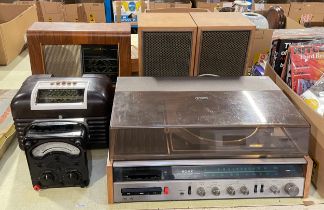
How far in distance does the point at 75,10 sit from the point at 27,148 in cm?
207

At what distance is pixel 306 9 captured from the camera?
277 centimetres

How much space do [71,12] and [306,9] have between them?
189cm

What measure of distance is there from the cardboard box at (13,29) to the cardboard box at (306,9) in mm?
1973

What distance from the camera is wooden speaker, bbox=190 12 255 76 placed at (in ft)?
3.67

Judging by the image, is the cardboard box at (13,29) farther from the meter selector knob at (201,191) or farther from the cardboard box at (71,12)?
the meter selector knob at (201,191)

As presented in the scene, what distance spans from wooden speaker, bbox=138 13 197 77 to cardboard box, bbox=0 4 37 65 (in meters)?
0.86

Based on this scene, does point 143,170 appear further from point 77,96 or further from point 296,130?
point 296,130

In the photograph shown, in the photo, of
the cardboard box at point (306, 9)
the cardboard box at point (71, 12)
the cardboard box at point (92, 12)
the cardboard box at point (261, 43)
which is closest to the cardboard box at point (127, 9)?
the cardboard box at point (92, 12)

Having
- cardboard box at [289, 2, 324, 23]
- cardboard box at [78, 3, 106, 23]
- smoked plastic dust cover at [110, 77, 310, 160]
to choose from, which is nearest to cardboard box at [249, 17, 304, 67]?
smoked plastic dust cover at [110, 77, 310, 160]

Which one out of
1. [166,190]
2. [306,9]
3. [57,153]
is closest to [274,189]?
[166,190]

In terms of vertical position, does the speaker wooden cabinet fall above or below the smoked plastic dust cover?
above

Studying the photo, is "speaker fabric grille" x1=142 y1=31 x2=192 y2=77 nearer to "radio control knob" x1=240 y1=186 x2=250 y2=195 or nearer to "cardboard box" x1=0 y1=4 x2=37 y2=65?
"radio control knob" x1=240 y1=186 x2=250 y2=195

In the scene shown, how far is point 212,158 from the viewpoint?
922 mm

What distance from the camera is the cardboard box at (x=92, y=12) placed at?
276 cm
